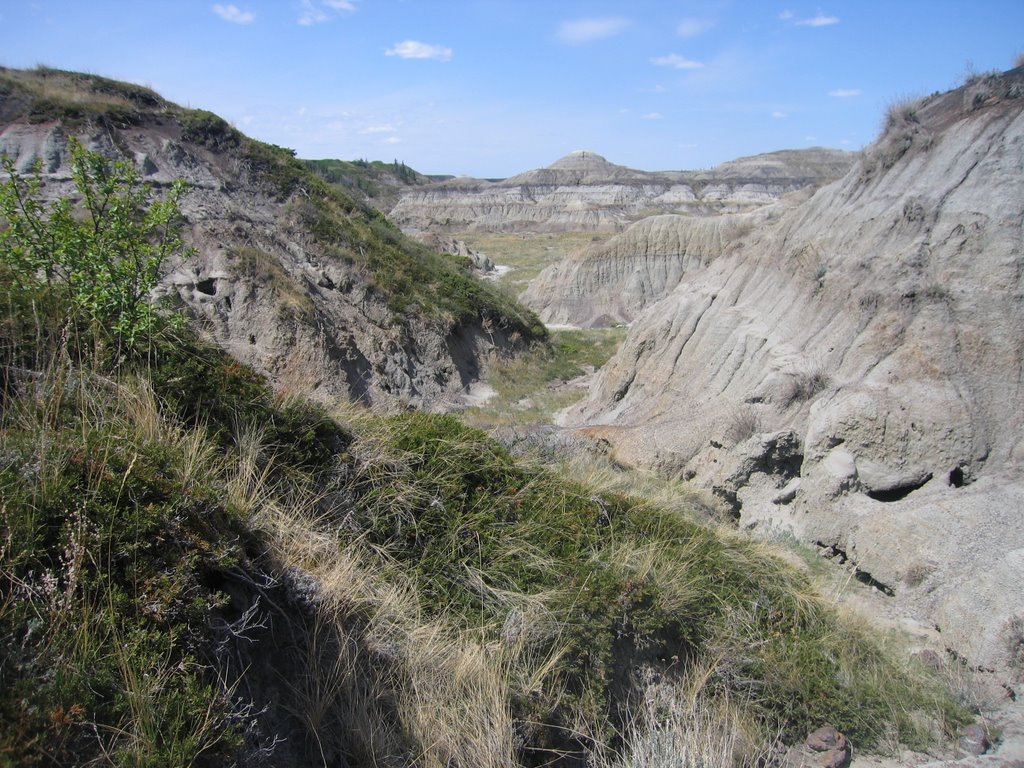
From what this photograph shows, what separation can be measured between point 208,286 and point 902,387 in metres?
15.3

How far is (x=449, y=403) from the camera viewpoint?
19359 millimetres

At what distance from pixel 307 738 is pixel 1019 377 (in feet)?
28.0

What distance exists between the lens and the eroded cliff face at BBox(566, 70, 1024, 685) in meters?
6.78

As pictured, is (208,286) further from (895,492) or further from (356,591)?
(895,492)

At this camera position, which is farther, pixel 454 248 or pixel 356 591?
pixel 454 248

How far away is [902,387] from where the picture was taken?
8227mm

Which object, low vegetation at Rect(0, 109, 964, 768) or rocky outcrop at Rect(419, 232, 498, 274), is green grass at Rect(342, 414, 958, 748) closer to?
low vegetation at Rect(0, 109, 964, 768)

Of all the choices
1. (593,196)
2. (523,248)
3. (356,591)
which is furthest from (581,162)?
(356,591)

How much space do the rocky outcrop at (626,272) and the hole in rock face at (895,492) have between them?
1143 inches

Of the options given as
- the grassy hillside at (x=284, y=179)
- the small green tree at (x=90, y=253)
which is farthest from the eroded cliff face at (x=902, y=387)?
the grassy hillside at (x=284, y=179)

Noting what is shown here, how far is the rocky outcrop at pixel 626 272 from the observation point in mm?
37309

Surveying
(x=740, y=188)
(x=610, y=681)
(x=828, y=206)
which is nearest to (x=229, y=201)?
(x=828, y=206)

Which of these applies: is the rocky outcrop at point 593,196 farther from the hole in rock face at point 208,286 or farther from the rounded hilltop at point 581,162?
the hole in rock face at point 208,286

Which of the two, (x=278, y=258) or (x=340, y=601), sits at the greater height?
(x=278, y=258)
